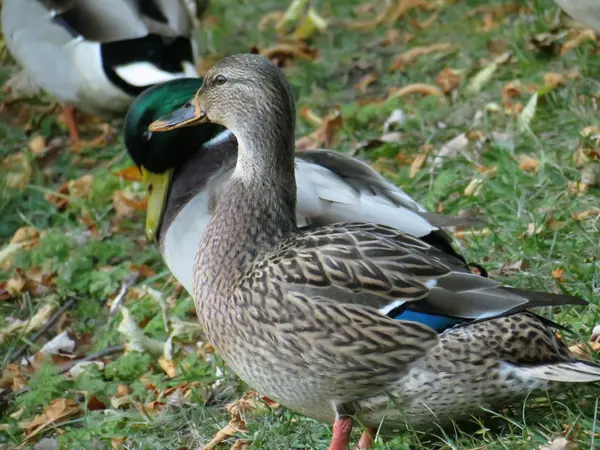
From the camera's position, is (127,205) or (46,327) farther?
(127,205)

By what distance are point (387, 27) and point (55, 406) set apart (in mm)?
4331

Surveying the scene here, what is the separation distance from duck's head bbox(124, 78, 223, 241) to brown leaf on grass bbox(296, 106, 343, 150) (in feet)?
3.97

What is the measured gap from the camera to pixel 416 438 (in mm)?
3090

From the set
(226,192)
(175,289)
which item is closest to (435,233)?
(226,192)

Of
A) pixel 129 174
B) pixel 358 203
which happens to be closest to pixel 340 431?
pixel 358 203

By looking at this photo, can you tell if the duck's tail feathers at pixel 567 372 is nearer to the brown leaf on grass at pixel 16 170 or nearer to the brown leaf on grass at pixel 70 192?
the brown leaf on grass at pixel 70 192

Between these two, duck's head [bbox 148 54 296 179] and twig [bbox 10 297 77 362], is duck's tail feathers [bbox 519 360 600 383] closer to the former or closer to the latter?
duck's head [bbox 148 54 296 179]

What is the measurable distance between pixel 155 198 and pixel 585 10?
2.05 meters

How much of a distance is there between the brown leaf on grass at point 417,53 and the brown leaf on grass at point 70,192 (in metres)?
2.03

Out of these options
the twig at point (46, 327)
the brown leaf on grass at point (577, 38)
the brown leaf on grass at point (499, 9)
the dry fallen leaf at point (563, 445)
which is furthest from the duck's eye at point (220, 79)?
the brown leaf on grass at point (499, 9)

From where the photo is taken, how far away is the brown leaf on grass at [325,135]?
5.99 metres

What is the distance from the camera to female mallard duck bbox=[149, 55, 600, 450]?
2.92 meters

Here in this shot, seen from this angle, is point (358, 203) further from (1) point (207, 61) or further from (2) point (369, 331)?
(1) point (207, 61)

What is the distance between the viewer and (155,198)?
4750mm
